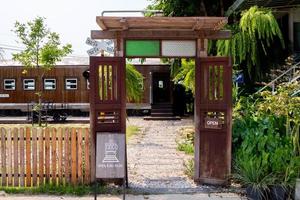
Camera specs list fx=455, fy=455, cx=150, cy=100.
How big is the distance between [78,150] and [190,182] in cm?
230

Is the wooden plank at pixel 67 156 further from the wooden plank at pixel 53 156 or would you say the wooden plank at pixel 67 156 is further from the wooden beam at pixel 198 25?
the wooden beam at pixel 198 25

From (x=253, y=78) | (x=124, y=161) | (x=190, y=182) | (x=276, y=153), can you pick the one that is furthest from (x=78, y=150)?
(x=253, y=78)

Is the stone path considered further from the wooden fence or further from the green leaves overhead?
the green leaves overhead

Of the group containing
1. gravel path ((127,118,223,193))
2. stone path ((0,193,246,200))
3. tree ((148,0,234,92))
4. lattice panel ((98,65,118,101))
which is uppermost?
tree ((148,0,234,92))

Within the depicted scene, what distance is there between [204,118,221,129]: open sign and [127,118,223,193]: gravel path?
116cm

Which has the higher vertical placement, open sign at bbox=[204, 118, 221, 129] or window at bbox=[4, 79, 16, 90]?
window at bbox=[4, 79, 16, 90]

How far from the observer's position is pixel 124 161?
8.12 m

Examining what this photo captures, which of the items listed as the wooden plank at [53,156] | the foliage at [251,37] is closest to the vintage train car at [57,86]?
the foliage at [251,37]

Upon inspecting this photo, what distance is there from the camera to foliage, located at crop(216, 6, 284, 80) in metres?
15.3

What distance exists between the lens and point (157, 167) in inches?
426

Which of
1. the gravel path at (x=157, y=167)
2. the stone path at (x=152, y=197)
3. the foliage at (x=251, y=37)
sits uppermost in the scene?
the foliage at (x=251, y=37)

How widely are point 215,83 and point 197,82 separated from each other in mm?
353

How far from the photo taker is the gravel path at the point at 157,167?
862 cm

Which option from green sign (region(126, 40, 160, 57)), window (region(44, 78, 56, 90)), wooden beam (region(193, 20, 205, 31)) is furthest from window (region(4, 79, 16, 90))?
wooden beam (region(193, 20, 205, 31))
